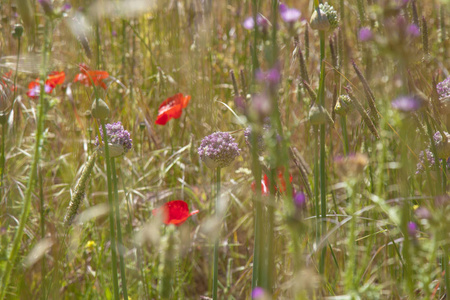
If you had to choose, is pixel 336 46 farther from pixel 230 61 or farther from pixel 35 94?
pixel 230 61

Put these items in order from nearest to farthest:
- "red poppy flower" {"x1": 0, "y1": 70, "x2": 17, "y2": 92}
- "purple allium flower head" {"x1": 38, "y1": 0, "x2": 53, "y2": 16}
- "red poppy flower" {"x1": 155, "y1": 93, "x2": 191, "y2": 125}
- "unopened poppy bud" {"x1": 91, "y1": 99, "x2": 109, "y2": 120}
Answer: "purple allium flower head" {"x1": 38, "y1": 0, "x2": 53, "y2": 16}
"unopened poppy bud" {"x1": 91, "y1": 99, "x2": 109, "y2": 120}
"red poppy flower" {"x1": 0, "y1": 70, "x2": 17, "y2": 92}
"red poppy flower" {"x1": 155, "y1": 93, "x2": 191, "y2": 125}

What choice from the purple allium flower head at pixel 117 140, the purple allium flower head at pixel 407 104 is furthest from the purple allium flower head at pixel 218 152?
the purple allium flower head at pixel 407 104

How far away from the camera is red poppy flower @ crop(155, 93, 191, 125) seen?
1.35m

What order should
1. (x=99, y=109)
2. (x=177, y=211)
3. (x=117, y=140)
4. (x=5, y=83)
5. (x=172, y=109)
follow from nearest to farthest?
(x=99, y=109) < (x=117, y=140) < (x=177, y=211) < (x=5, y=83) < (x=172, y=109)

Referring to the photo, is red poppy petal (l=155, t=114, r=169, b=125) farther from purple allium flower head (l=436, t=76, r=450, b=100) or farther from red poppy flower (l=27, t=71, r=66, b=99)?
purple allium flower head (l=436, t=76, r=450, b=100)

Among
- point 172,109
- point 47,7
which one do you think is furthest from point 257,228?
point 172,109

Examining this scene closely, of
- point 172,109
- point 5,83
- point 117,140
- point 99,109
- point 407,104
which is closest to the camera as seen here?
point 407,104

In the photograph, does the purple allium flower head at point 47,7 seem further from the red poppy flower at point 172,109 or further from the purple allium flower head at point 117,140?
the red poppy flower at point 172,109

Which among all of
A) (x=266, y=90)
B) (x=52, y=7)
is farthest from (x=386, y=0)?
(x=52, y=7)

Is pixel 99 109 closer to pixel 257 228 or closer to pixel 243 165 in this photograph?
pixel 257 228

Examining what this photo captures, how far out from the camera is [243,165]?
164 centimetres

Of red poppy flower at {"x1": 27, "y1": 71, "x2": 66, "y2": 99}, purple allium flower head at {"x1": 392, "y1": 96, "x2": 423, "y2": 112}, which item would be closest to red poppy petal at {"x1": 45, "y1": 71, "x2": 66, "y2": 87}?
red poppy flower at {"x1": 27, "y1": 71, "x2": 66, "y2": 99}

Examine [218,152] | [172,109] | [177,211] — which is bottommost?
[177,211]

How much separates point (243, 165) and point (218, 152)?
30.3 inches
